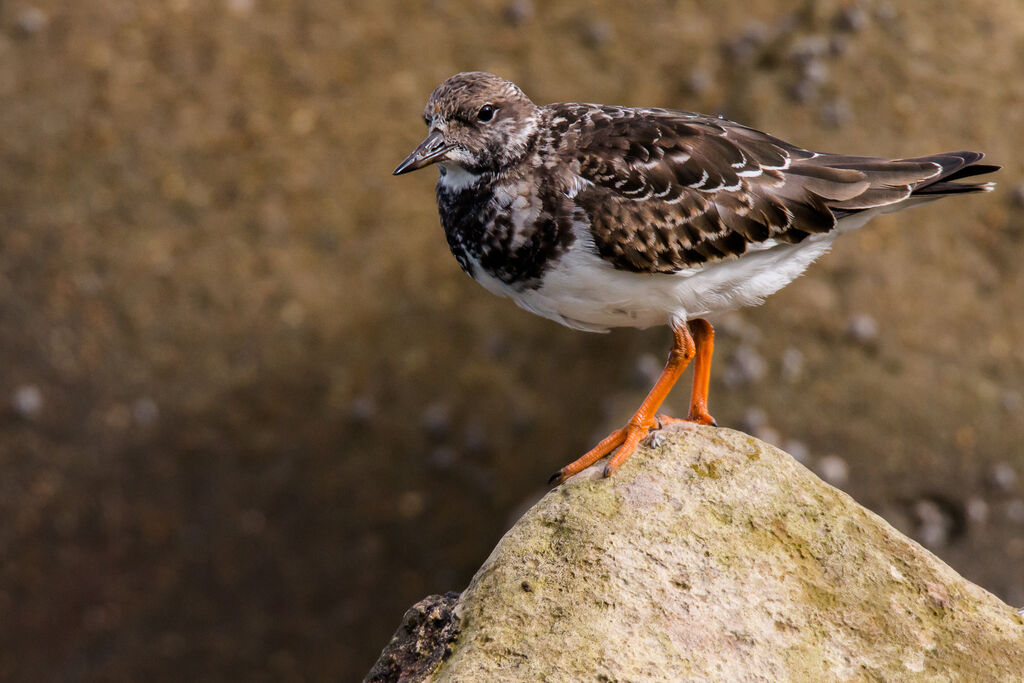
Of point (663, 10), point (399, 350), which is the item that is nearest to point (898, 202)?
point (399, 350)

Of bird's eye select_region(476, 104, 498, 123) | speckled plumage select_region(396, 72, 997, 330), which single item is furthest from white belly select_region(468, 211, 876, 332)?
bird's eye select_region(476, 104, 498, 123)

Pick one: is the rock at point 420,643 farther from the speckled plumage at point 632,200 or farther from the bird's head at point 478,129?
the bird's head at point 478,129

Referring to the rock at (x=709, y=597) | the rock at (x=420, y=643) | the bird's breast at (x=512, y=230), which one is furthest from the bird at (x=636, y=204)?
the rock at (x=420, y=643)

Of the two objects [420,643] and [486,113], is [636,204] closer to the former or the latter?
[486,113]

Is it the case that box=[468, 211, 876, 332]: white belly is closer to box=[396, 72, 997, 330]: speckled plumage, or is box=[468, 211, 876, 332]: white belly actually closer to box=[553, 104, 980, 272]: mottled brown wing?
box=[396, 72, 997, 330]: speckled plumage

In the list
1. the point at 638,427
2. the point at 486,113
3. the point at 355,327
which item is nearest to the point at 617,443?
the point at 638,427

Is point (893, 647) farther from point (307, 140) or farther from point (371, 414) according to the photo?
point (307, 140)
